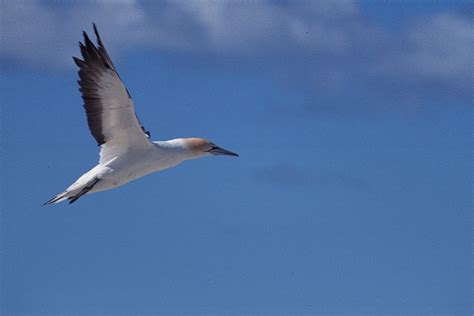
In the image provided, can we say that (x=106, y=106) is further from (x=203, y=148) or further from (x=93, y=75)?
(x=203, y=148)

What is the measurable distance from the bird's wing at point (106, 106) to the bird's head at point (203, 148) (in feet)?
3.08

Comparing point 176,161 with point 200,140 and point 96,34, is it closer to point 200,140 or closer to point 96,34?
point 200,140

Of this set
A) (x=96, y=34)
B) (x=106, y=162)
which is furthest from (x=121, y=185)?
(x=96, y=34)

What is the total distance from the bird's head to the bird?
461 mm

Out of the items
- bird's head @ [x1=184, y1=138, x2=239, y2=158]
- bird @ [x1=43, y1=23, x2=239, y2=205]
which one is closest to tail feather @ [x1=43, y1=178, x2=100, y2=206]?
bird @ [x1=43, y1=23, x2=239, y2=205]

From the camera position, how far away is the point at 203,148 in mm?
28812

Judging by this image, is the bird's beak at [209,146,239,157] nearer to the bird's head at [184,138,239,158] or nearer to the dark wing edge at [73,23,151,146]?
the bird's head at [184,138,239,158]

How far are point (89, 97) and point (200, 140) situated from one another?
6.73ft

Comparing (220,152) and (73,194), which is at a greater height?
(220,152)

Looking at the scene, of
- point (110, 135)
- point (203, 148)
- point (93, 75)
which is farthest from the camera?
point (203, 148)

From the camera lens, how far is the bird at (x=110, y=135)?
1076 inches

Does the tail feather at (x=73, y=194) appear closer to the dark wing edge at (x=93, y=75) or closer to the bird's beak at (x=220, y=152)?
the dark wing edge at (x=93, y=75)

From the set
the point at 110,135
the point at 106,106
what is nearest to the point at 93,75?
the point at 106,106

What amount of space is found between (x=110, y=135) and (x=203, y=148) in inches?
62.8
